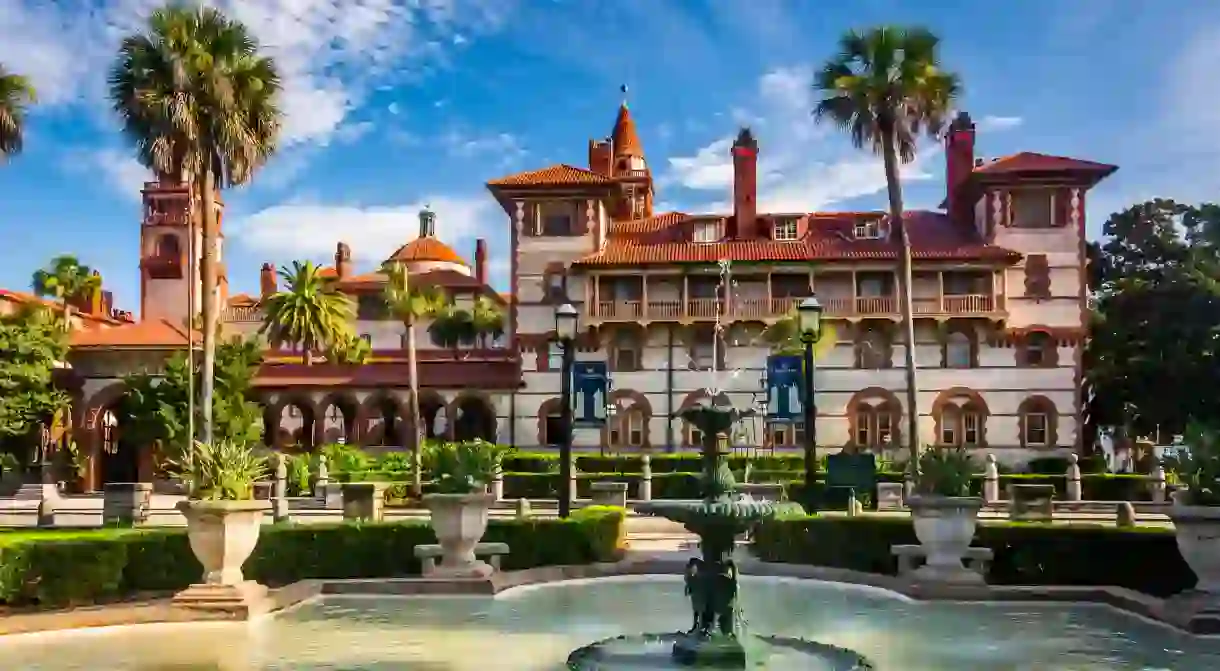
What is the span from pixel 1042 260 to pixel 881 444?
10.8 metres

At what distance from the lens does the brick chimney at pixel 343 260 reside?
260 ft

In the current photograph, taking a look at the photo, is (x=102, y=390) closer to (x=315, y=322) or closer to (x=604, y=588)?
(x=315, y=322)

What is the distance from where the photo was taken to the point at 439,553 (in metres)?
16.5

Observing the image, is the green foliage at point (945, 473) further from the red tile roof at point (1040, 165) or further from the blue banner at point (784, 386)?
the red tile roof at point (1040, 165)

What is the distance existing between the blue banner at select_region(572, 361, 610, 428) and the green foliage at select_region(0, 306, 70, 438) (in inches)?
891

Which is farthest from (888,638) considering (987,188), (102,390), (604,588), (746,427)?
(102,390)

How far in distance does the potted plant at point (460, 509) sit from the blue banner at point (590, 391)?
81.1 feet

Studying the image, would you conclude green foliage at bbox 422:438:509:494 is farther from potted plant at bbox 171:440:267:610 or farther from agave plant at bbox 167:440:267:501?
agave plant at bbox 167:440:267:501

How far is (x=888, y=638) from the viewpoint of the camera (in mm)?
12594

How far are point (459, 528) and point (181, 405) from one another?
104 feet

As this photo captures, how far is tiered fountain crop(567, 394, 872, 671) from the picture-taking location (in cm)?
1054

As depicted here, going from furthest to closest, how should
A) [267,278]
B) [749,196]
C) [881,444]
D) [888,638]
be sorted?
[267,278], [749,196], [881,444], [888,638]

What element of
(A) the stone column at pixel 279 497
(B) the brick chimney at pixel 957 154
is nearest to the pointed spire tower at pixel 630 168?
(B) the brick chimney at pixel 957 154

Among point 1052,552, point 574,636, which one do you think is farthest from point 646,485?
point 574,636
